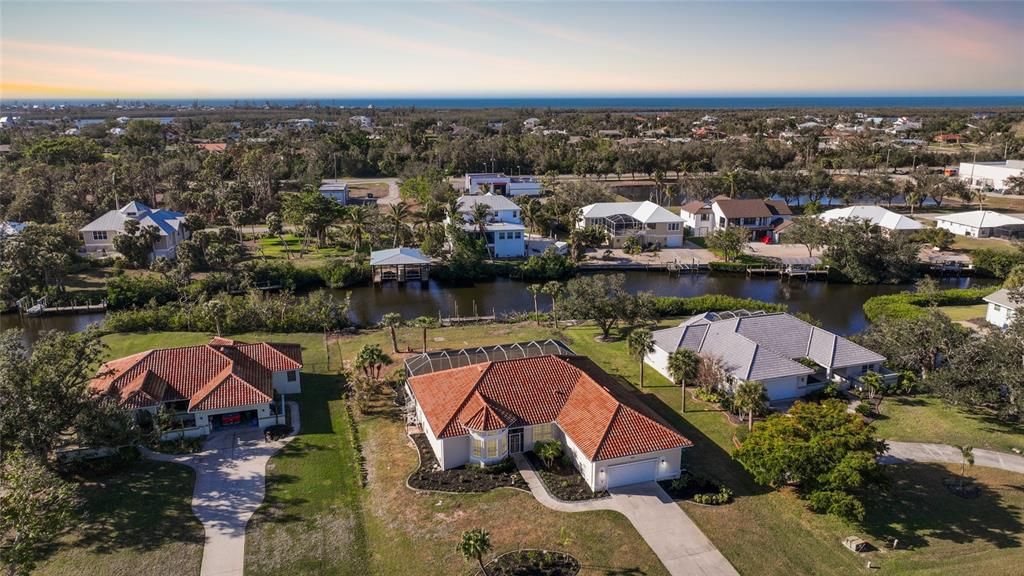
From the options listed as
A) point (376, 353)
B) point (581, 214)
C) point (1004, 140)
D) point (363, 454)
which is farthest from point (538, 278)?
point (1004, 140)

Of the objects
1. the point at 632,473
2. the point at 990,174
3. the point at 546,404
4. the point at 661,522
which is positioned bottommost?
the point at 661,522

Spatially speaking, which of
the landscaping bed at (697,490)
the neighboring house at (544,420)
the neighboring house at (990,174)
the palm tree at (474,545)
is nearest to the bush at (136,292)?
the neighboring house at (544,420)

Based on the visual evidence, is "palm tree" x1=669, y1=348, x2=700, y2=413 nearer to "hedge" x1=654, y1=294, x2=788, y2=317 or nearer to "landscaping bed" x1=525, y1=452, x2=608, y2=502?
"landscaping bed" x1=525, y1=452, x2=608, y2=502

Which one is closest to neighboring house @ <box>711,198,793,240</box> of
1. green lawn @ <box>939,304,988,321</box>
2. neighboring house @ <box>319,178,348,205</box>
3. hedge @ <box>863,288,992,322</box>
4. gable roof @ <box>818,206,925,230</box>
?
gable roof @ <box>818,206,925,230</box>

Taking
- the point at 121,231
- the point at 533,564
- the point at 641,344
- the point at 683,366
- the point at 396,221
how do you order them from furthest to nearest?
the point at 396,221
the point at 121,231
the point at 641,344
the point at 683,366
the point at 533,564

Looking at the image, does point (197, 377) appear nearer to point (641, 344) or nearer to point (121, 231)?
point (641, 344)

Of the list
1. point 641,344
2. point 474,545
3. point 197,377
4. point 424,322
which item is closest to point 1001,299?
Result: point 641,344
